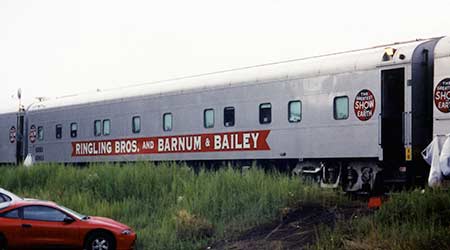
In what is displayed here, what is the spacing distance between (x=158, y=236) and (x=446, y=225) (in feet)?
21.5

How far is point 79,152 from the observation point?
3127 cm

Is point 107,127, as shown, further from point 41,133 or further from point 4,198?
point 4,198

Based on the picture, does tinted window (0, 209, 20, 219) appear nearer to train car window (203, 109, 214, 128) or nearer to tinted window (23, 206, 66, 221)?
tinted window (23, 206, 66, 221)

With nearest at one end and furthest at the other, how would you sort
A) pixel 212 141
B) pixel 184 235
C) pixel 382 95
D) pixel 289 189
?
pixel 184 235
pixel 289 189
pixel 382 95
pixel 212 141

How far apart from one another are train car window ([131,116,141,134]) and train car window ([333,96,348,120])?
9.82 meters

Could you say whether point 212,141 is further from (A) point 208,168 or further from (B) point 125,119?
(B) point 125,119

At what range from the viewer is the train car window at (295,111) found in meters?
20.7

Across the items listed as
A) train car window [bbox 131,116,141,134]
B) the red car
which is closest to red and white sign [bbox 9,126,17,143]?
train car window [bbox 131,116,141,134]

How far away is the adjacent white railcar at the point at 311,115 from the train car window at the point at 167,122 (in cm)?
4

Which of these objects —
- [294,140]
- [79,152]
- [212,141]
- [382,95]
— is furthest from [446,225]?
[79,152]

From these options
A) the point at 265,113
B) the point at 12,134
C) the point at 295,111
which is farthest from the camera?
the point at 12,134

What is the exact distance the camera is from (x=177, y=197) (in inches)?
762

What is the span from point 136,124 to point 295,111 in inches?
336

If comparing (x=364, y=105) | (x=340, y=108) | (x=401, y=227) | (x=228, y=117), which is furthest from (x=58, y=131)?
(x=401, y=227)
